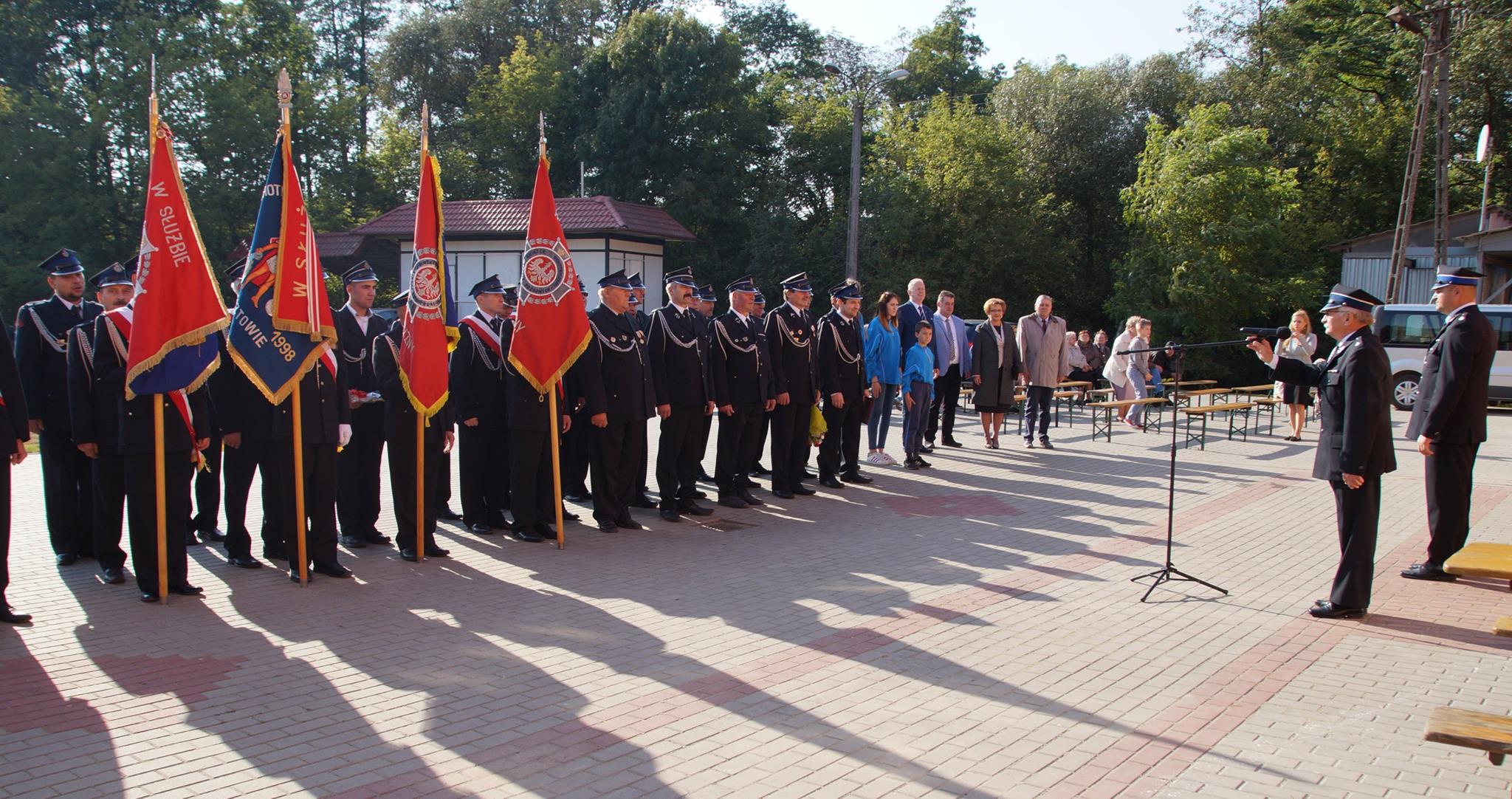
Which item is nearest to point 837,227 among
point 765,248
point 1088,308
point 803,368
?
point 765,248

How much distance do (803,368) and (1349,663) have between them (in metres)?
6.02

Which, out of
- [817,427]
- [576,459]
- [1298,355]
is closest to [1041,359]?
[1298,355]

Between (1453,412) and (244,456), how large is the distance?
830cm

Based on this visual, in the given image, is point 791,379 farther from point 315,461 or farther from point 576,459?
point 315,461

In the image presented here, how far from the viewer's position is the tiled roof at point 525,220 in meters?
30.8

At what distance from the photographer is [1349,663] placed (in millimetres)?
5750

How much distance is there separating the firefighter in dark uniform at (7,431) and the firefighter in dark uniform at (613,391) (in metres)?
3.81

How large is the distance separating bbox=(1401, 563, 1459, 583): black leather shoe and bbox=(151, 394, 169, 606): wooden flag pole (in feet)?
26.7

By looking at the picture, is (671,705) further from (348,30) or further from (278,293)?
(348,30)

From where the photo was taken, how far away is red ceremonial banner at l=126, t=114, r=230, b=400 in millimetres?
6602

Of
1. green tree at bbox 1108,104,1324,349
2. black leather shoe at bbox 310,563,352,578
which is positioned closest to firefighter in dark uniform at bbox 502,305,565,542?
black leather shoe at bbox 310,563,352,578

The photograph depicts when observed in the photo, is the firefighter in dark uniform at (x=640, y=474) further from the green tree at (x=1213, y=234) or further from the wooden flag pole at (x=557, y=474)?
the green tree at (x=1213, y=234)

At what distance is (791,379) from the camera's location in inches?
426

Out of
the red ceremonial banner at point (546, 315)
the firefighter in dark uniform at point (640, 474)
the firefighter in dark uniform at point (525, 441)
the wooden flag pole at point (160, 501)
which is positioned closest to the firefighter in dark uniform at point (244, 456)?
the wooden flag pole at point (160, 501)
